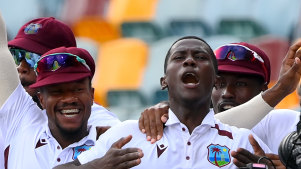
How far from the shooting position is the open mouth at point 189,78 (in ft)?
9.78

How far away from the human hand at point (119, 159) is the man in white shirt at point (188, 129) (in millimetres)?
67

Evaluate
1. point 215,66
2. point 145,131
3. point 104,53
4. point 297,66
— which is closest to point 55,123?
point 145,131

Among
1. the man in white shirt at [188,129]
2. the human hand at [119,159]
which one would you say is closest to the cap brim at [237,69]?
the man in white shirt at [188,129]

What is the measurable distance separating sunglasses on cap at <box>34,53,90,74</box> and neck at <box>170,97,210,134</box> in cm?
42

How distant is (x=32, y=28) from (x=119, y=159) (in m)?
1.08

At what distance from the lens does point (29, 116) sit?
3.29 m

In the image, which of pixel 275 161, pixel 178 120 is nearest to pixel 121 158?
pixel 178 120

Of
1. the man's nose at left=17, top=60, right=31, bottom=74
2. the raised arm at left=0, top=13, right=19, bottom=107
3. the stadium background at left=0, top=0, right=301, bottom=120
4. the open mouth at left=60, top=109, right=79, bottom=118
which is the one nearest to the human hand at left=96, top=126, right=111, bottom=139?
the open mouth at left=60, top=109, right=79, bottom=118

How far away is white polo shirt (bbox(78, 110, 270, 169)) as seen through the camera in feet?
9.53

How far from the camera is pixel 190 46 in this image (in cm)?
307

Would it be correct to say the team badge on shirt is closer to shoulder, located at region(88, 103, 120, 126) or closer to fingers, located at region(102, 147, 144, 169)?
fingers, located at region(102, 147, 144, 169)

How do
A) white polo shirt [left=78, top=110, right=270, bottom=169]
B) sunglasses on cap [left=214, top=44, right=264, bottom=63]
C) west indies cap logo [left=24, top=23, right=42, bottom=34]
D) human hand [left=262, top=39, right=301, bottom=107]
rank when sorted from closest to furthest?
white polo shirt [left=78, top=110, right=270, bottom=169] → human hand [left=262, top=39, right=301, bottom=107] → west indies cap logo [left=24, top=23, right=42, bottom=34] → sunglasses on cap [left=214, top=44, right=264, bottom=63]

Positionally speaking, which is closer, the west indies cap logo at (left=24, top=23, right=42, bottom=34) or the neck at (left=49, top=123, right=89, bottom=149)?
the neck at (left=49, top=123, right=89, bottom=149)

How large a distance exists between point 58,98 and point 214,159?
24.3 inches
